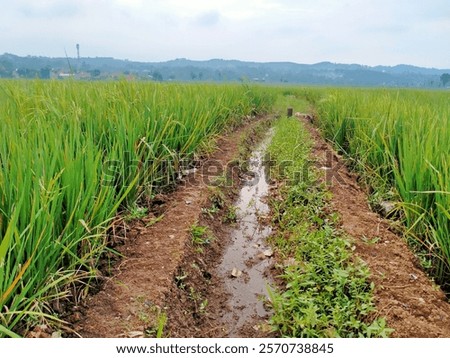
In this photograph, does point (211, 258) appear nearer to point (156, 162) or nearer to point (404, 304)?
point (156, 162)

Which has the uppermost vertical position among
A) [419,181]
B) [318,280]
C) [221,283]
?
[419,181]

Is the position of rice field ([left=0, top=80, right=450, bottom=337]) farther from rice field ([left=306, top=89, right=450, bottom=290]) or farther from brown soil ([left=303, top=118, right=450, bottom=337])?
brown soil ([left=303, top=118, right=450, bottom=337])

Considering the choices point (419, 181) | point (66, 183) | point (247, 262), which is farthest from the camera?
point (247, 262)

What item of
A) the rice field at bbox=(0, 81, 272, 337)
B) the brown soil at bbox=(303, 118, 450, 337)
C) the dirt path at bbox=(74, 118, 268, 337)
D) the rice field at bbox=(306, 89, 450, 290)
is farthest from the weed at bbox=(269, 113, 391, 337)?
the rice field at bbox=(0, 81, 272, 337)

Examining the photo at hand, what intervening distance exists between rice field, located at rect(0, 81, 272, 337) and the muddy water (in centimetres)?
84

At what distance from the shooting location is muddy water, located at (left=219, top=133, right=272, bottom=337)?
2.62 metres

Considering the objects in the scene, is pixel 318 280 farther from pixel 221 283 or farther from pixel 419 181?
pixel 419 181

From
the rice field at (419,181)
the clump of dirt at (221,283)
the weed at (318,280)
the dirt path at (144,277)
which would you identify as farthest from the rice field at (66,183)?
the rice field at (419,181)

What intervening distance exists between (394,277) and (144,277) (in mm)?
1527

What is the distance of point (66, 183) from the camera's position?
2.26 m

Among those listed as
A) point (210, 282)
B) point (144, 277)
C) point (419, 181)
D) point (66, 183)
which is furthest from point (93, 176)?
point (419, 181)

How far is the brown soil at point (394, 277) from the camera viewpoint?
2129 mm

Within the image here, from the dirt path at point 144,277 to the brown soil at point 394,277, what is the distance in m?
1.22

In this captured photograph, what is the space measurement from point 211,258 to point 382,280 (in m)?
1.30
